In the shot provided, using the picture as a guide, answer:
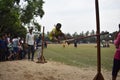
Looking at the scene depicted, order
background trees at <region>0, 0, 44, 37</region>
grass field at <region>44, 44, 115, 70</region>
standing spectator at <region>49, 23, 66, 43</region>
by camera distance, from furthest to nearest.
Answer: background trees at <region>0, 0, 44, 37</region> < grass field at <region>44, 44, 115, 70</region> < standing spectator at <region>49, 23, 66, 43</region>

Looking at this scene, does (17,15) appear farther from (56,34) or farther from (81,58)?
(56,34)

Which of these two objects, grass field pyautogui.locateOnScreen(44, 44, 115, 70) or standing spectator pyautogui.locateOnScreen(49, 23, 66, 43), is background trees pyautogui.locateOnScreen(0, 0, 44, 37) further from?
standing spectator pyautogui.locateOnScreen(49, 23, 66, 43)

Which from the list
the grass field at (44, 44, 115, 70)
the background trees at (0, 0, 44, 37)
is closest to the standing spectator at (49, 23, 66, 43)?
the grass field at (44, 44, 115, 70)

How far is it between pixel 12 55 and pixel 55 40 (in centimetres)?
723

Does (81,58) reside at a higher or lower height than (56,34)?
lower

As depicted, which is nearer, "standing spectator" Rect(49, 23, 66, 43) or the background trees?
"standing spectator" Rect(49, 23, 66, 43)

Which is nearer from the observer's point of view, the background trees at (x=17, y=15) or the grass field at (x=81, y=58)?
the grass field at (x=81, y=58)

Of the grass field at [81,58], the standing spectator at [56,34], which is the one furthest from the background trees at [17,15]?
the standing spectator at [56,34]

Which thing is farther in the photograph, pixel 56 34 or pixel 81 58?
pixel 81 58

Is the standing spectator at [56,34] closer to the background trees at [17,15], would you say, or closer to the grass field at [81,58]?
the grass field at [81,58]

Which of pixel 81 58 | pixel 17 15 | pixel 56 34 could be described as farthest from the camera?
pixel 17 15

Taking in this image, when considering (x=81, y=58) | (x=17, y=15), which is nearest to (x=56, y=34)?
(x=81, y=58)

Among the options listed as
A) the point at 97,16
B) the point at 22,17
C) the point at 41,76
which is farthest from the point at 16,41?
the point at 22,17

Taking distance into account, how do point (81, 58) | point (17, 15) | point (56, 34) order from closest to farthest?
1. point (56, 34)
2. point (81, 58)
3. point (17, 15)
